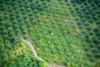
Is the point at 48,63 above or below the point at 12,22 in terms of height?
below

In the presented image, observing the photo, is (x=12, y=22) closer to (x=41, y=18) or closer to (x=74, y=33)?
(x=41, y=18)

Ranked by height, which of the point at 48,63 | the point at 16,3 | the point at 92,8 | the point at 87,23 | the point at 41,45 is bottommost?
the point at 48,63

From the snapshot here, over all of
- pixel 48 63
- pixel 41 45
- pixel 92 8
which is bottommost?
pixel 48 63

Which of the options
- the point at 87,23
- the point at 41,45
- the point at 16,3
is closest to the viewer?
the point at 41,45

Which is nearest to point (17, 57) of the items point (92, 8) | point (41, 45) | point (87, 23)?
point (41, 45)

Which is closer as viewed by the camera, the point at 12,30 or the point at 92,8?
the point at 12,30

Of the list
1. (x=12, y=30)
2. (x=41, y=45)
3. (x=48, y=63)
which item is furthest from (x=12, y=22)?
(x=48, y=63)

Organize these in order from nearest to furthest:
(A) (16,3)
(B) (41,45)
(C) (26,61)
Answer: (C) (26,61) < (B) (41,45) < (A) (16,3)

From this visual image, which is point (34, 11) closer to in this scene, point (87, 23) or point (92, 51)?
point (87, 23)

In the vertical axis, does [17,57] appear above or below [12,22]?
below
